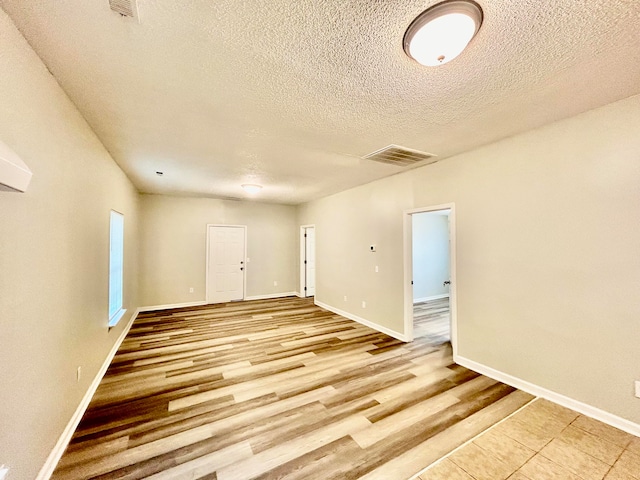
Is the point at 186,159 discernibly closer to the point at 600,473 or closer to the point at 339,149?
the point at 339,149

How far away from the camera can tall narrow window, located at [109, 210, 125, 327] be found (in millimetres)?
3289

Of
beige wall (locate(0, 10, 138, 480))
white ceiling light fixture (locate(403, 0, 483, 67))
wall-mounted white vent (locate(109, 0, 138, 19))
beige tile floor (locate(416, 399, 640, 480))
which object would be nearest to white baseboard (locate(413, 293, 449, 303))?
beige tile floor (locate(416, 399, 640, 480))

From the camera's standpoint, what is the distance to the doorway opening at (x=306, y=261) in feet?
24.0

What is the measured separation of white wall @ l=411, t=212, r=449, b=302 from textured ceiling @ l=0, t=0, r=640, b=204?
412cm

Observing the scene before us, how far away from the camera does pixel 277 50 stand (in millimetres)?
1485

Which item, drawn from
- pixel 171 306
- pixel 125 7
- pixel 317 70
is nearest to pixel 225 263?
pixel 171 306

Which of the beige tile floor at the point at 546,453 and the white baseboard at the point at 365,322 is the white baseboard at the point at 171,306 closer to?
the white baseboard at the point at 365,322

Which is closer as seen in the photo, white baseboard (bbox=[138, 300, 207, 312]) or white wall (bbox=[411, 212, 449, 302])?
white baseboard (bbox=[138, 300, 207, 312])

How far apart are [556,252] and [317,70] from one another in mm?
2661

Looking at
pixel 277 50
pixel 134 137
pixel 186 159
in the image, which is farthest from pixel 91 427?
pixel 277 50

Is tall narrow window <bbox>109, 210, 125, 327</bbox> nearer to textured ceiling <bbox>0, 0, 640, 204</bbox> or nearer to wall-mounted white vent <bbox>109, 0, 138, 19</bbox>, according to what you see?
textured ceiling <bbox>0, 0, 640, 204</bbox>

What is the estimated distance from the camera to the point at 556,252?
93.6 inches

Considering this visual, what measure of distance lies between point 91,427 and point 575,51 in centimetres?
435

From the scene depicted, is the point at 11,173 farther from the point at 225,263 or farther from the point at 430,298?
the point at 430,298
